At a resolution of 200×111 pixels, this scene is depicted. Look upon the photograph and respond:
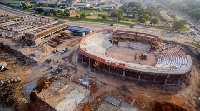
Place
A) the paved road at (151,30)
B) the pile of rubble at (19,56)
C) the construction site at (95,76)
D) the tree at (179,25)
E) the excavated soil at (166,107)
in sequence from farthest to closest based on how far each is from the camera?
the tree at (179,25) < the paved road at (151,30) < the pile of rubble at (19,56) < the construction site at (95,76) < the excavated soil at (166,107)

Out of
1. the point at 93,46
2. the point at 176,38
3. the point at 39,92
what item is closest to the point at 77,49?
the point at 93,46

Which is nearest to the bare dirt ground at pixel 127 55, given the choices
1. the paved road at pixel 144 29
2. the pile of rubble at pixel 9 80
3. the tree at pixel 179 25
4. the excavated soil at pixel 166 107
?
the excavated soil at pixel 166 107

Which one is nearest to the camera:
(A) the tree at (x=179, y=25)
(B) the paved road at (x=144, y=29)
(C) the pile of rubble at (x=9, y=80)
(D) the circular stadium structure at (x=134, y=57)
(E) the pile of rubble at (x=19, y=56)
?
(C) the pile of rubble at (x=9, y=80)

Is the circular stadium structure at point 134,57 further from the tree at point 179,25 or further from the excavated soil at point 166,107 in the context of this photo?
the tree at point 179,25

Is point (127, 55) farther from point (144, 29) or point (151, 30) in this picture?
point (151, 30)

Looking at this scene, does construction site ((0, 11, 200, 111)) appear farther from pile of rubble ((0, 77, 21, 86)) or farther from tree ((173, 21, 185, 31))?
tree ((173, 21, 185, 31))

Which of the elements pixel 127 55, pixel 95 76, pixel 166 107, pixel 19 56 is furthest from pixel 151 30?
pixel 19 56

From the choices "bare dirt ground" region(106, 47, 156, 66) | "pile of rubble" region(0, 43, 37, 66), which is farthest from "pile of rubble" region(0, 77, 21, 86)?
"bare dirt ground" region(106, 47, 156, 66)

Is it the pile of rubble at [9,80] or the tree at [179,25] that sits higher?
the tree at [179,25]
